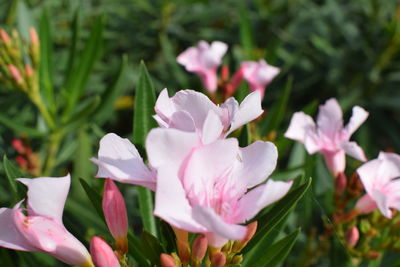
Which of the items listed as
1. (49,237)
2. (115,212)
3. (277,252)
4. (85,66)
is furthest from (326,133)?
(85,66)

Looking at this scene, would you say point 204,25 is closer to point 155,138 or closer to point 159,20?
point 159,20

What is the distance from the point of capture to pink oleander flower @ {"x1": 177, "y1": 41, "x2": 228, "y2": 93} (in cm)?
165

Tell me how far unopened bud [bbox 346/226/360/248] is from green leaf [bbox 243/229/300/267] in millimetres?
334

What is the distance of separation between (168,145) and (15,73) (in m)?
1.10

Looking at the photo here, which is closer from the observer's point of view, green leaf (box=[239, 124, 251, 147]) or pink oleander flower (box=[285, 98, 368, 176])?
green leaf (box=[239, 124, 251, 147])

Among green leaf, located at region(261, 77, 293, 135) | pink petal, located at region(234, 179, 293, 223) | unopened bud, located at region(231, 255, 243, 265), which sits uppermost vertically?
pink petal, located at region(234, 179, 293, 223)

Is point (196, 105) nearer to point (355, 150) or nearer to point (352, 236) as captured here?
point (355, 150)

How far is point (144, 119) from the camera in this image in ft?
3.63

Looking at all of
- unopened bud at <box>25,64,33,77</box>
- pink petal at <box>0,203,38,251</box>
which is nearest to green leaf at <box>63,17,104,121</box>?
unopened bud at <box>25,64,33,77</box>

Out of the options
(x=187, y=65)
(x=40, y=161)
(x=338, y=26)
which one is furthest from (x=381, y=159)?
(x=338, y=26)

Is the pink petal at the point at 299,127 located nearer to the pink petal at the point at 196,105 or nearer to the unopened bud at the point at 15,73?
the pink petal at the point at 196,105

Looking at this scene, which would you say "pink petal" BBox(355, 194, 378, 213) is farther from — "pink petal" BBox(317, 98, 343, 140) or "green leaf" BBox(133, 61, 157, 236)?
A: "green leaf" BBox(133, 61, 157, 236)

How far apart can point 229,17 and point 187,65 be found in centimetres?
151

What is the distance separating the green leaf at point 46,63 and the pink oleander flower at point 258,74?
0.66 m
